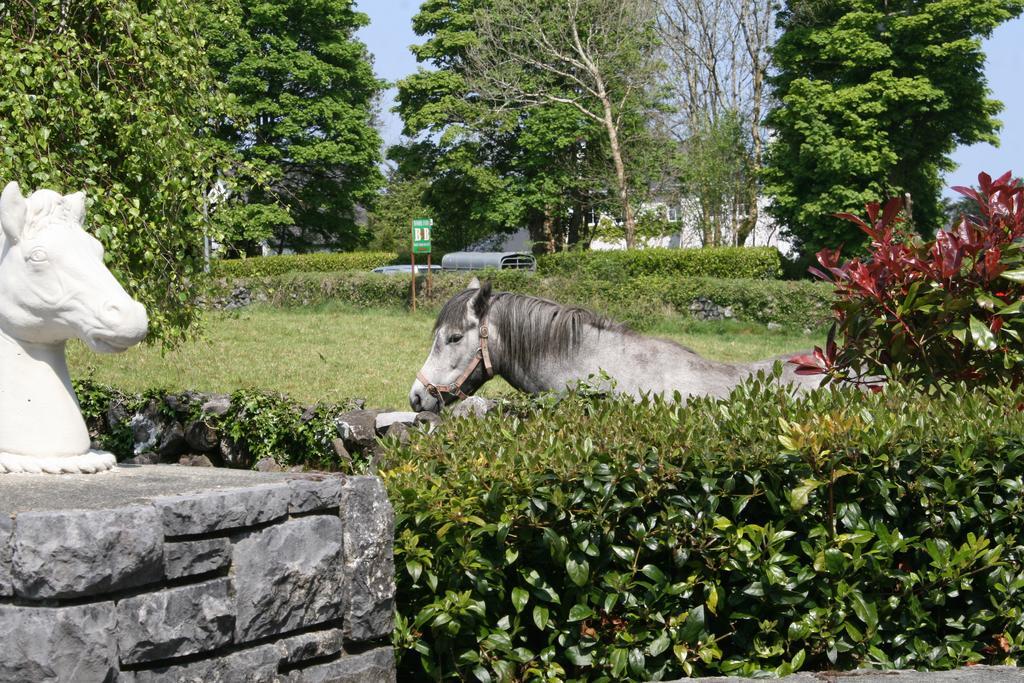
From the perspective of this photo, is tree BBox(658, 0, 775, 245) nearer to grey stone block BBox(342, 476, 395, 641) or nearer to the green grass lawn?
the green grass lawn

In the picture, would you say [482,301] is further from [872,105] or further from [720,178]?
[720,178]

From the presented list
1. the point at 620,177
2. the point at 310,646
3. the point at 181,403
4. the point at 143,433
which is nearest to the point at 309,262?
the point at 620,177

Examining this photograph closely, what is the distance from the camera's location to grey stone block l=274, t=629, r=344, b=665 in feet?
10.8

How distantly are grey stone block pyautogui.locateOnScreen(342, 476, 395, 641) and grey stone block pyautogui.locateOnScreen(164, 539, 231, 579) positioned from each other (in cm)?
46

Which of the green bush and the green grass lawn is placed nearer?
the green bush

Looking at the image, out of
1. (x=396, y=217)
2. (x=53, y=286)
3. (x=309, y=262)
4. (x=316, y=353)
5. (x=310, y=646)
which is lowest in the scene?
(x=316, y=353)

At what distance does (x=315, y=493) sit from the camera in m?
3.35

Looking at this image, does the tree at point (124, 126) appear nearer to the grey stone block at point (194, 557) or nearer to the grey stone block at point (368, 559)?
the grey stone block at point (368, 559)

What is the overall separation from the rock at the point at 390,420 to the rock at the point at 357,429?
0.04 metres

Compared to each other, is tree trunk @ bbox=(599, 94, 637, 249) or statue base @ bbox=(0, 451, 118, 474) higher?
tree trunk @ bbox=(599, 94, 637, 249)

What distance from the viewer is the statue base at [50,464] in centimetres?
350

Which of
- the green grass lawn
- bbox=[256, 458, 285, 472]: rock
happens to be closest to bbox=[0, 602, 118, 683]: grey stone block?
bbox=[256, 458, 285, 472]: rock

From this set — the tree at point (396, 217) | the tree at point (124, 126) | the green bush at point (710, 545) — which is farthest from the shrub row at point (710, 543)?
the tree at point (396, 217)

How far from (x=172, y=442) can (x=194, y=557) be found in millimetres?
5017
